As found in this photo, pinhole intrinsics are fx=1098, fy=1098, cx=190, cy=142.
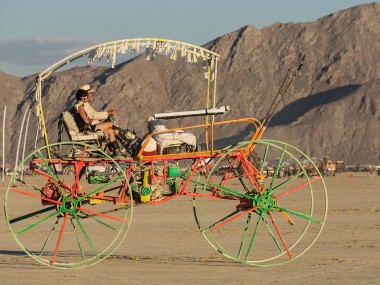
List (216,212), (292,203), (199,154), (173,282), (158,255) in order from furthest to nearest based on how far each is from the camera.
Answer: (292,203) < (216,212) < (158,255) < (199,154) < (173,282)

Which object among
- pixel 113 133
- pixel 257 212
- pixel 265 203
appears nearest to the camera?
pixel 265 203

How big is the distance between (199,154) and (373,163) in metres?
182

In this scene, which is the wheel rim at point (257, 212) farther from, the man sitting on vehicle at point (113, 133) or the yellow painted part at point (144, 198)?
the man sitting on vehicle at point (113, 133)

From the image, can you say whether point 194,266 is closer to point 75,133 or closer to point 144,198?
point 144,198

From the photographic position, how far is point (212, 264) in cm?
1667

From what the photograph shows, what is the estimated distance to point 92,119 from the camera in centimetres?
1686

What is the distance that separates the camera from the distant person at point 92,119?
1673 centimetres

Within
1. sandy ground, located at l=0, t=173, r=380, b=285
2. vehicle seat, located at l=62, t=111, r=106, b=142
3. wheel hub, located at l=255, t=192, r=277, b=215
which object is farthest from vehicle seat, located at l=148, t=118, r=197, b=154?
sandy ground, located at l=0, t=173, r=380, b=285

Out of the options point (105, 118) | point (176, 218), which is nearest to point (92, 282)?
point (105, 118)

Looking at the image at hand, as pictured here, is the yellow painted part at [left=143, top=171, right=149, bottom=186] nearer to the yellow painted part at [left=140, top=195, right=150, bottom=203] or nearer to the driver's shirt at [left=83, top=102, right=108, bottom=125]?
the yellow painted part at [left=140, top=195, right=150, bottom=203]

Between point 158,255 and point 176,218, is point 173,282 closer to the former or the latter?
point 158,255

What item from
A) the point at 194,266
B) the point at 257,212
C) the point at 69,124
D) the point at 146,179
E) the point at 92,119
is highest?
the point at 92,119

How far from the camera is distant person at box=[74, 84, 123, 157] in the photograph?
16734 millimetres

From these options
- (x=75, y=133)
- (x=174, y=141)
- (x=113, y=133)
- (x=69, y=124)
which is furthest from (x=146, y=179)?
(x=69, y=124)
